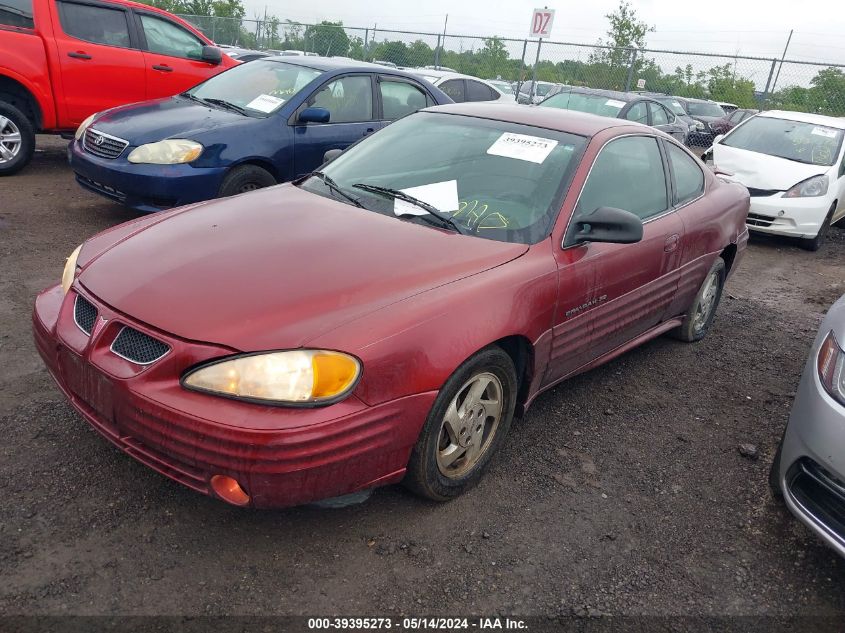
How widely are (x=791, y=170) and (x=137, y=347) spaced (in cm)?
780

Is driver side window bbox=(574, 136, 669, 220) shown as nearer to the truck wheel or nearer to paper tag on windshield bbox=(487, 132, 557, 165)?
paper tag on windshield bbox=(487, 132, 557, 165)

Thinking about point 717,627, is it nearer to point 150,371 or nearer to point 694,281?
point 150,371

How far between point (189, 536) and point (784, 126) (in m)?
8.94

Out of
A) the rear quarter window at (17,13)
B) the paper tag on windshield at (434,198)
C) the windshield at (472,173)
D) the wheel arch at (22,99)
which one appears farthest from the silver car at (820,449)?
the rear quarter window at (17,13)

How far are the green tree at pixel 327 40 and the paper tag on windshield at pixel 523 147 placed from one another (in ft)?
70.9

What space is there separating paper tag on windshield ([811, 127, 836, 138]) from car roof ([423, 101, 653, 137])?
5851mm

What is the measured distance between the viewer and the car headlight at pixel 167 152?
5.39 m

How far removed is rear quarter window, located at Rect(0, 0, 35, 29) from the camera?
6906 millimetres

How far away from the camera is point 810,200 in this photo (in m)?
7.78

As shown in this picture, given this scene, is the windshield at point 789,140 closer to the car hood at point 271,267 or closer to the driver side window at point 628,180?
the driver side window at point 628,180

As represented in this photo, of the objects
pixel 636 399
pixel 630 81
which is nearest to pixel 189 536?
pixel 636 399

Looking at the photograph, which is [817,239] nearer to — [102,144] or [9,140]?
[102,144]

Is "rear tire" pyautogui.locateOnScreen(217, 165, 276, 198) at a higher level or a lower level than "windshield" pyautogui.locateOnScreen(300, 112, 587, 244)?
lower

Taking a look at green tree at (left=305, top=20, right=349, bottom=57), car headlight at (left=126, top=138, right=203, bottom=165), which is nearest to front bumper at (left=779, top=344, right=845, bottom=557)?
car headlight at (left=126, top=138, right=203, bottom=165)
